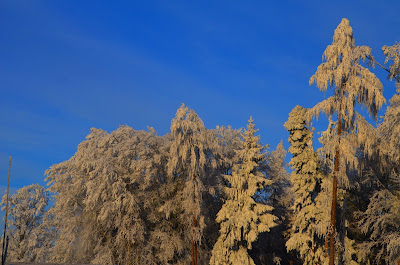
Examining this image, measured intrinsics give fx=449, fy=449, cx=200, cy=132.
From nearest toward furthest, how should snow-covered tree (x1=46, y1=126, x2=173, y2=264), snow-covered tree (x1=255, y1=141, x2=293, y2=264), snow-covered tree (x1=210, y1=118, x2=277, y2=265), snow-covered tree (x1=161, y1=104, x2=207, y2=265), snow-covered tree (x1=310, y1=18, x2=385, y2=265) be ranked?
snow-covered tree (x1=310, y1=18, x2=385, y2=265)
snow-covered tree (x1=210, y1=118, x2=277, y2=265)
snow-covered tree (x1=161, y1=104, x2=207, y2=265)
snow-covered tree (x1=46, y1=126, x2=173, y2=264)
snow-covered tree (x1=255, y1=141, x2=293, y2=264)

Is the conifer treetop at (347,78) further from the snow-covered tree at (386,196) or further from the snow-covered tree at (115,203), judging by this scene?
the snow-covered tree at (115,203)

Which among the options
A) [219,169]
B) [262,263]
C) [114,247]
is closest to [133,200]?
[114,247]

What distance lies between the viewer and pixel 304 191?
33250 millimetres

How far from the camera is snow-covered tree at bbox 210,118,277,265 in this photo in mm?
33969

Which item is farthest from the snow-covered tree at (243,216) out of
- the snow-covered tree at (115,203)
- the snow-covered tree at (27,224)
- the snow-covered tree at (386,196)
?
the snow-covered tree at (27,224)

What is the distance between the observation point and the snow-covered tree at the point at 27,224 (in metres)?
47.8

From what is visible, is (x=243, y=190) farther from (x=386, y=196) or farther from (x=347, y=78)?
(x=347, y=78)

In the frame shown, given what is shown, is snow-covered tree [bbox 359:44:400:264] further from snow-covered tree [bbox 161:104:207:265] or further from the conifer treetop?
snow-covered tree [bbox 161:104:207:265]

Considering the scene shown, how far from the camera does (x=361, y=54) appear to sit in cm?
2462

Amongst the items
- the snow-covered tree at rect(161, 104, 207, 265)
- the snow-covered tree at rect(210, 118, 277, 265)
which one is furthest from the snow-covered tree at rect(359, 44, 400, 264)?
the snow-covered tree at rect(161, 104, 207, 265)

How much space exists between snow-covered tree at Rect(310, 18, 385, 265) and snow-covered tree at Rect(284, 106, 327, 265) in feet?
25.9

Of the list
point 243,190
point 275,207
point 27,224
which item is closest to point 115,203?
point 243,190

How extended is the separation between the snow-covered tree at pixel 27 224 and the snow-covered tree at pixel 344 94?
33991mm

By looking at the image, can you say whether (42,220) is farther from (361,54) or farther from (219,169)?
(361,54)
